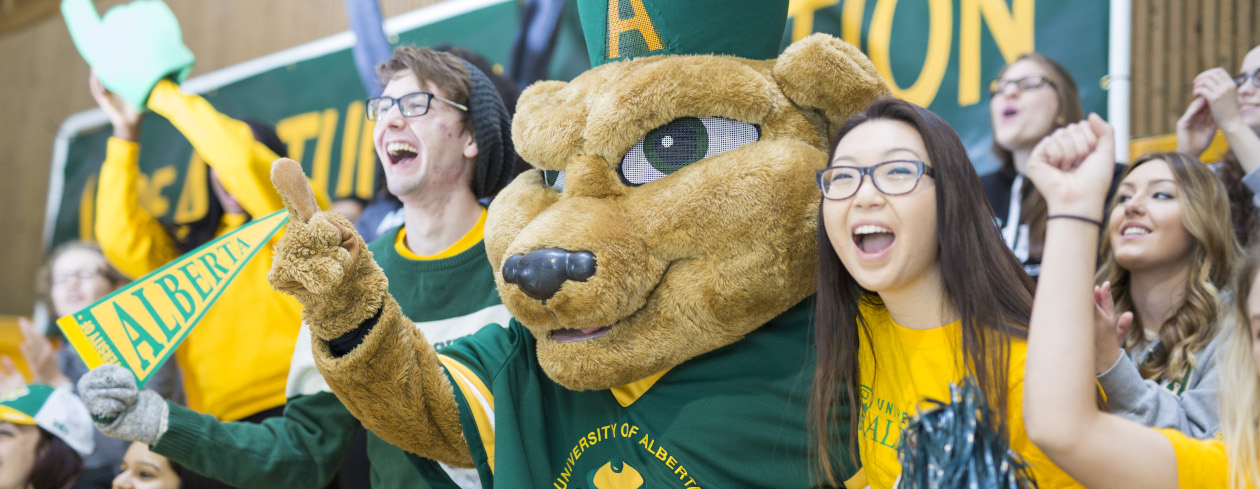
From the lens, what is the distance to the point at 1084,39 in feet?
8.17

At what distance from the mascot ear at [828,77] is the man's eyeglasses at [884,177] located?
0.77 feet

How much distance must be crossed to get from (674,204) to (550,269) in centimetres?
21

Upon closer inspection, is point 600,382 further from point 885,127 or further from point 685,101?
point 885,127

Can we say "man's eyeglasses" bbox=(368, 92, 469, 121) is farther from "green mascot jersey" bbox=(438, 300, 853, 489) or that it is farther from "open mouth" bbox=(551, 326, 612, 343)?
"open mouth" bbox=(551, 326, 612, 343)

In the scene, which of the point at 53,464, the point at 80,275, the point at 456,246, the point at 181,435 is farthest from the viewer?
the point at 80,275

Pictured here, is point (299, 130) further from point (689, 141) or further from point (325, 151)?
point (689, 141)

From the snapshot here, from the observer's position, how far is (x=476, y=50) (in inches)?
144

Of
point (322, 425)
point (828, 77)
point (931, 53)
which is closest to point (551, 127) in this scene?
point (828, 77)

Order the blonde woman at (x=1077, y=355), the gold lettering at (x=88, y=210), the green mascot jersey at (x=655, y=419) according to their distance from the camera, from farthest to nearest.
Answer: the gold lettering at (x=88, y=210) → the green mascot jersey at (x=655, y=419) → the blonde woman at (x=1077, y=355)

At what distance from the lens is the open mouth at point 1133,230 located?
6.11ft

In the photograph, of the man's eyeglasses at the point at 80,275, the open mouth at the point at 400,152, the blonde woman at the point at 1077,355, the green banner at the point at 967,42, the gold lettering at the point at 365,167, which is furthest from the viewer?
the gold lettering at the point at 365,167

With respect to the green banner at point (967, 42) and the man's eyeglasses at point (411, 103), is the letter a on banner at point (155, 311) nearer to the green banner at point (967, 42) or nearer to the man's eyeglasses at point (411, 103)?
the man's eyeglasses at point (411, 103)

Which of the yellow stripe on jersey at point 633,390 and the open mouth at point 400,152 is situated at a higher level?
the open mouth at point 400,152

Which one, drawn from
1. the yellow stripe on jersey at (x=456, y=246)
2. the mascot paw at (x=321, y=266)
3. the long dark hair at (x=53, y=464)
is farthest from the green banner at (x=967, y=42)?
the long dark hair at (x=53, y=464)
